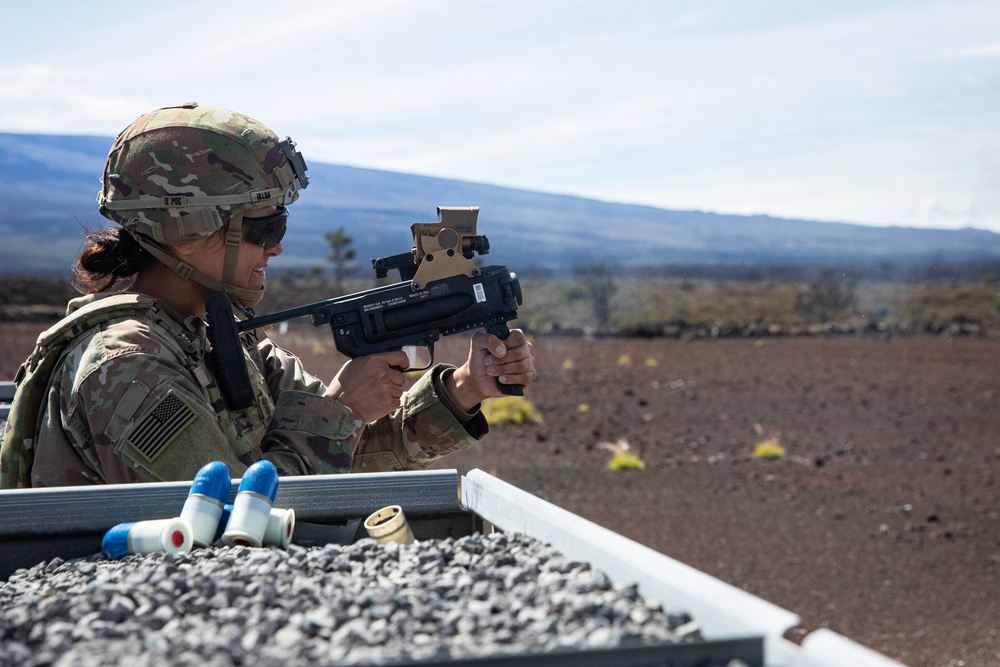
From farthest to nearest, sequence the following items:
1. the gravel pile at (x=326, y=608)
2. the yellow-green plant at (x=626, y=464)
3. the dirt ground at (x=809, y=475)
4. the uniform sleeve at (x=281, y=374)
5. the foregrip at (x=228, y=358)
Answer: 1. the yellow-green plant at (x=626, y=464)
2. the dirt ground at (x=809, y=475)
3. the uniform sleeve at (x=281, y=374)
4. the foregrip at (x=228, y=358)
5. the gravel pile at (x=326, y=608)

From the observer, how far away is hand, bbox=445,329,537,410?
3.79m

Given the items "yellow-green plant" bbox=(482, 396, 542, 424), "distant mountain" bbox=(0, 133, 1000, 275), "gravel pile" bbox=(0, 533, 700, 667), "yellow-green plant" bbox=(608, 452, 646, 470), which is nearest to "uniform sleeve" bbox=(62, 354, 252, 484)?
"gravel pile" bbox=(0, 533, 700, 667)

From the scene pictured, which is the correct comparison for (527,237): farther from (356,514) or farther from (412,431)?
(356,514)

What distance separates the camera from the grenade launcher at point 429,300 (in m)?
3.69

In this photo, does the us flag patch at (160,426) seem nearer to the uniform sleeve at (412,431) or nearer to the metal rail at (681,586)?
the uniform sleeve at (412,431)

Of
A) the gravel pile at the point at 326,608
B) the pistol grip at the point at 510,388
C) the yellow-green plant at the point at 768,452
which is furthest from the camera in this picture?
the yellow-green plant at the point at 768,452

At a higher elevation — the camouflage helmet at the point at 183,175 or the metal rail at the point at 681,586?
the camouflage helmet at the point at 183,175

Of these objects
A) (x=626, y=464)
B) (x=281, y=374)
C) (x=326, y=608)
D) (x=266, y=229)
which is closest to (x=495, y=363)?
(x=281, y=374)

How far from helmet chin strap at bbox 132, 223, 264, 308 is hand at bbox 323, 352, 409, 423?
463mm

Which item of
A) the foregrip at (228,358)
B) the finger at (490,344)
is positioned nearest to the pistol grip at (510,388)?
the finger at (490,344)

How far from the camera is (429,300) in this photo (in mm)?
3742

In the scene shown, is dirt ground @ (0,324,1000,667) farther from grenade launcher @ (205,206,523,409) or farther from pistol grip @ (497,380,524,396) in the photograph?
grenade launcher @ (205,206,523,409)

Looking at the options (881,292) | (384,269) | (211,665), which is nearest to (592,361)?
(384,269)

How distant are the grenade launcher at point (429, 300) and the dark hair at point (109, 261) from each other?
1.41ft
